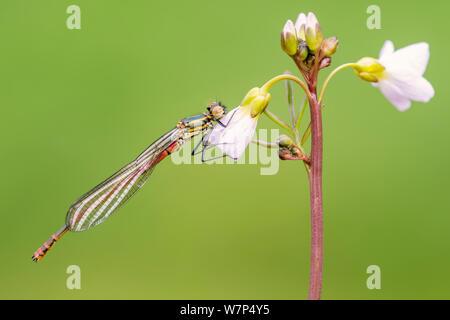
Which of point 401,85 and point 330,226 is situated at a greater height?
point 401,85

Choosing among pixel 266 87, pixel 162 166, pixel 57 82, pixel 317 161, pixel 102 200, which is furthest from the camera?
pixel 57 82

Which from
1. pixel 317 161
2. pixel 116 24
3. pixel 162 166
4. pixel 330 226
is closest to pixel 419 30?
pixel 330 226

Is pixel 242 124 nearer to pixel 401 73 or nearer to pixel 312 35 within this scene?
pixel 312 35

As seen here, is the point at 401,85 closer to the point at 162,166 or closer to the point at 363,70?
the point at 363,70

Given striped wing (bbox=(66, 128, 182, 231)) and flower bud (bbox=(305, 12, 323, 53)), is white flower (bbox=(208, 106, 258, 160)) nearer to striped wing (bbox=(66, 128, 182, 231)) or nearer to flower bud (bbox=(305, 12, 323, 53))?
flower bud (bbox=(305, 12, 323, 53))

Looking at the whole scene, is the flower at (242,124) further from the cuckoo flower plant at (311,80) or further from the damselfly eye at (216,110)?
the damselfly eye at (216,110)
